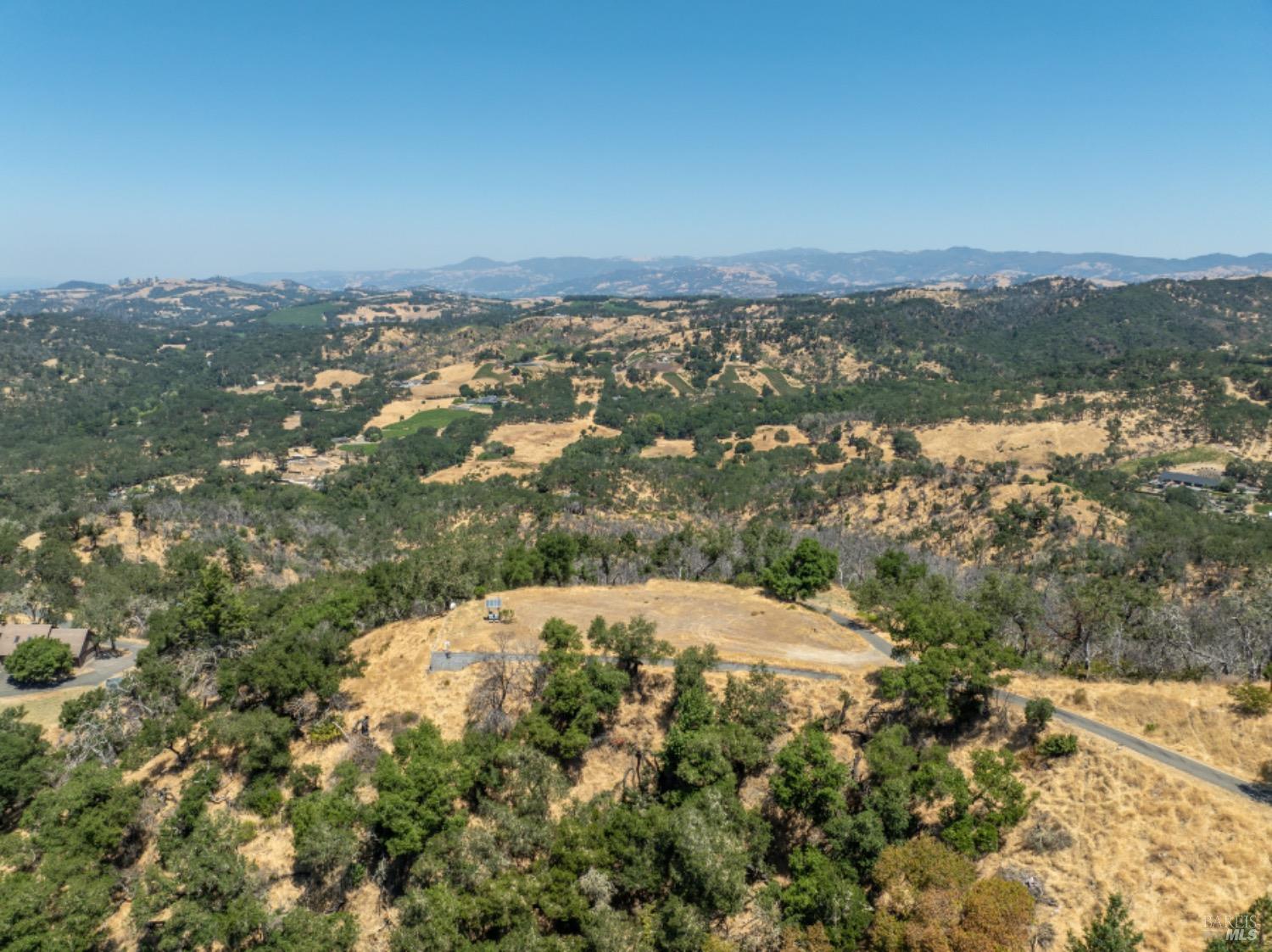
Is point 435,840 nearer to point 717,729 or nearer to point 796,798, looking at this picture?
point 717,729

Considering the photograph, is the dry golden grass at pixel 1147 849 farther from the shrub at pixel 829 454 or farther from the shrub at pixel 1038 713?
the shrub at pixel 829 454

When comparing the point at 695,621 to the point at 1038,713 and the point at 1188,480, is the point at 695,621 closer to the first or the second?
the point at 1038,713

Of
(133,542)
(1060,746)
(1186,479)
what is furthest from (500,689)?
(1186,479)

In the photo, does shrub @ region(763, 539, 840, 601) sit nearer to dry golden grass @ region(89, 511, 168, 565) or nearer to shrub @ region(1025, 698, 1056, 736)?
shrub @ region(1025, 698, 1056, 736)

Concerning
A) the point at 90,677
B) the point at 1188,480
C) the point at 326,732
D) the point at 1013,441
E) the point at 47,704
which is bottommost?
the point at 90,677

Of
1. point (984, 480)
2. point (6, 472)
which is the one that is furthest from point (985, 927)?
point (6, 472)

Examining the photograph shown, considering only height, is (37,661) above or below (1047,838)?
below

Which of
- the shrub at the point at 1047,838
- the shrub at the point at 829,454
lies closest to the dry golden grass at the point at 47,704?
the shrub at the point at 1047,838

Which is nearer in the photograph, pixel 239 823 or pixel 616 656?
pixel 239 823
